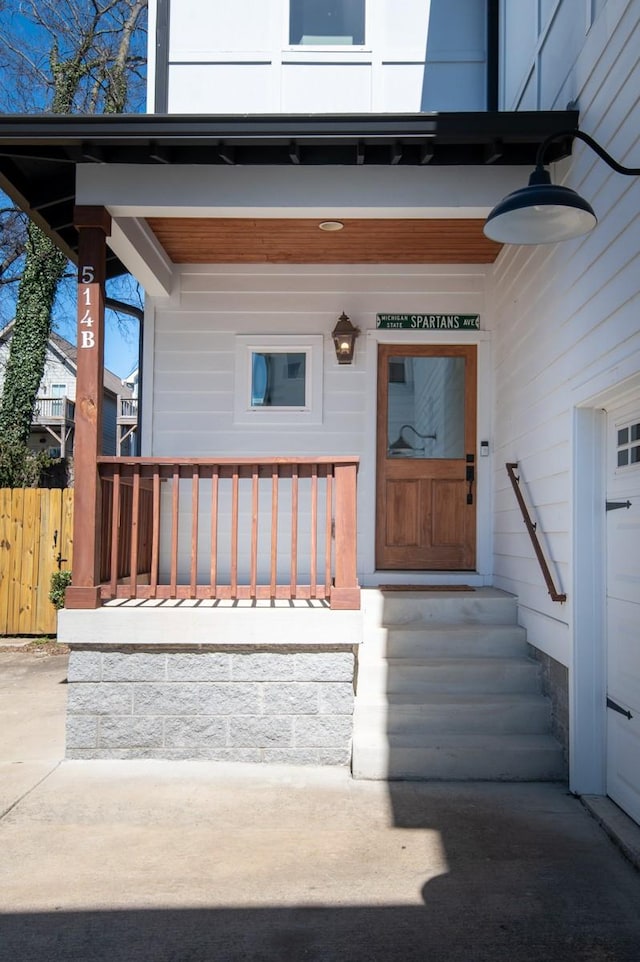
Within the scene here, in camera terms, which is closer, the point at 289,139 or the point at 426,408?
the point at 289,139

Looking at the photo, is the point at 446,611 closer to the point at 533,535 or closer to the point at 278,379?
the point at 533,535

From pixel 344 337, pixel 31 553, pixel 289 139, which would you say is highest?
pixel 289 139

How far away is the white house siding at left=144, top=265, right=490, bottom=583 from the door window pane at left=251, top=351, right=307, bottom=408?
0.50 ft

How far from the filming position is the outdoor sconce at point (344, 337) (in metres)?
6.41

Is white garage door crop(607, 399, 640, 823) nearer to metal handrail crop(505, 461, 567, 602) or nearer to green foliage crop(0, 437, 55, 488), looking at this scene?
metal handrail crop(505, 461, 567, 602)

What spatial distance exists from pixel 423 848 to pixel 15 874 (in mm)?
1738

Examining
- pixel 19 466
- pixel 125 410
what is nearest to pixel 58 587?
pixel 19 466

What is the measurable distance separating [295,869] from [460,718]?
1653 millimetres

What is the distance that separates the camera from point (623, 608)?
12.4ft

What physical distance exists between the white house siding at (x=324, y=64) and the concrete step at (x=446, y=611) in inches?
144

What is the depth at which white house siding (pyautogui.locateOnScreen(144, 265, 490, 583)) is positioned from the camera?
21.5 ft

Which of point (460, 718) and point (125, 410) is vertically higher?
point (125, 410)

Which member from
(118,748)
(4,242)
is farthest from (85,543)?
(4,242)

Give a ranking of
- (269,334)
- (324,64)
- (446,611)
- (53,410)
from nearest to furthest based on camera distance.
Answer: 1. (446,611)
2. (324,64)
3. (269,334)
4. (53,410)
